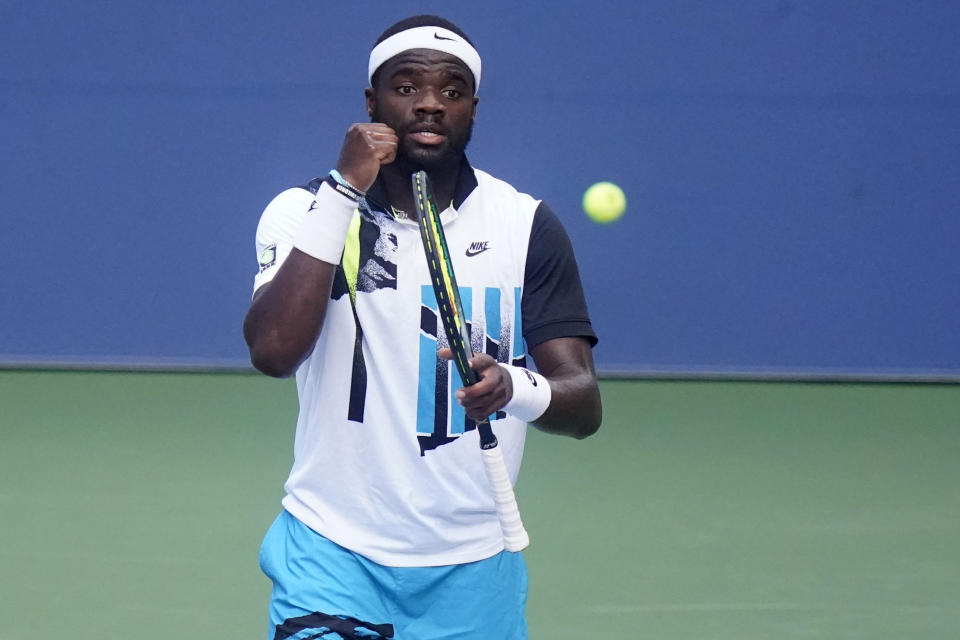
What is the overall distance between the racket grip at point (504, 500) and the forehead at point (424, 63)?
2.38 feet

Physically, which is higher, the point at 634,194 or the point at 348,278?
the point at 634,194

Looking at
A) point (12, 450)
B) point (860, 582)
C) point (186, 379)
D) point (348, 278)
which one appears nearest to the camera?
point (348, 278)

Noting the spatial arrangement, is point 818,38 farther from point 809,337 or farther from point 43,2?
point 43,2

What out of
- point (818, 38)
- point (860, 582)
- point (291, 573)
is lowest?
point (860, 582)

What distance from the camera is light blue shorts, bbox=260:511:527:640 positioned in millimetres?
2684

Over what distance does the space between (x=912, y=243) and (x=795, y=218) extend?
0.76 m

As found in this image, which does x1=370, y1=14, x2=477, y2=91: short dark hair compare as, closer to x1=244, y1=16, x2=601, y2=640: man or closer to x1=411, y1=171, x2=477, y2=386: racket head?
x1=244, y1=16, x2=601, y2=640: man

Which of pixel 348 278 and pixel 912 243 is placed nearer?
pixel 348 278

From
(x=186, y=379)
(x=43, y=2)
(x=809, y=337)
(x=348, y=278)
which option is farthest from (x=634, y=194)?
(x=348, y=278)

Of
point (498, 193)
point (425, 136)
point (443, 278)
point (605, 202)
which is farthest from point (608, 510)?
point (443, 278)

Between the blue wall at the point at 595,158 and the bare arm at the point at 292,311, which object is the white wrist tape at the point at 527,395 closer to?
the bare arm at the point at 292,311

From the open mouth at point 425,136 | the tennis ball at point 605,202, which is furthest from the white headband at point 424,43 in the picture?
the tennis ball at point 605,202

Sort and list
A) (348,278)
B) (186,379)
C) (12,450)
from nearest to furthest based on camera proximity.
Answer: (348,278)
(12,450)
(186,379)

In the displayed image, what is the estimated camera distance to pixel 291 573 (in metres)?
2.76
